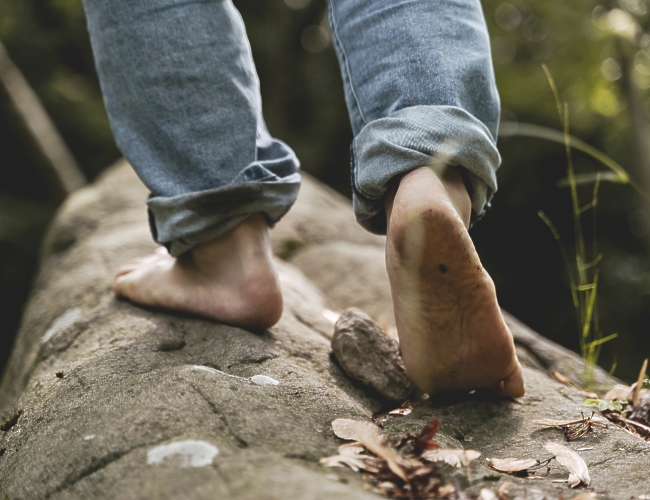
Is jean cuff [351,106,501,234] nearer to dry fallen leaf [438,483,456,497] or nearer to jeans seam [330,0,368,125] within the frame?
jeans seam [330,0,368,125]

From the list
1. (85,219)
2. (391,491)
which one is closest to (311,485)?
(391,491)

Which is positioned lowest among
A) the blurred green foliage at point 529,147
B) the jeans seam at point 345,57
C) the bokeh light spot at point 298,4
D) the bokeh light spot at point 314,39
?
the blurred green foliage at point 529,147

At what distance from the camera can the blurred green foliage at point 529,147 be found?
4.21 meters

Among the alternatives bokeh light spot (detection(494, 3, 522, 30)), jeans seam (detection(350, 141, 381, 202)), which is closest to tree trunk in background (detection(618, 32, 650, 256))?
bokeh light spot (detection(494, 3, 522, 30))

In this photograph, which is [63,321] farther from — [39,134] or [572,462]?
[39,134]

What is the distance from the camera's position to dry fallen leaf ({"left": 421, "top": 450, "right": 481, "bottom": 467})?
620 mm

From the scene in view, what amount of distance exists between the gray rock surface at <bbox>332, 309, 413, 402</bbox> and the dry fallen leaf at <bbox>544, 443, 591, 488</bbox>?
31cm

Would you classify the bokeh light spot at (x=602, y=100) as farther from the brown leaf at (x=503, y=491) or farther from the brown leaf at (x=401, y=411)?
the brown leaf at (x=503, y=491)

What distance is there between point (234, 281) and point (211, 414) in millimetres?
477

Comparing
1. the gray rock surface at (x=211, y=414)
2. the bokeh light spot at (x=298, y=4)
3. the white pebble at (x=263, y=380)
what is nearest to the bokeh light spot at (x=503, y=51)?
the bokeh light spot at (x=298, y=4)

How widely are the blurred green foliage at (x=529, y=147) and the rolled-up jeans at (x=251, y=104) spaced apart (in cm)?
313

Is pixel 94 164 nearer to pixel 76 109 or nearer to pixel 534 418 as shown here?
pixel 76 109

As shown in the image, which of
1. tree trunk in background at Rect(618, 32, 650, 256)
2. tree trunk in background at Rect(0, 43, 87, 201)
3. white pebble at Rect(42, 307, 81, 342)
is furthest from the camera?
tree trunk in background at Rect(0, 43, 87, 201)

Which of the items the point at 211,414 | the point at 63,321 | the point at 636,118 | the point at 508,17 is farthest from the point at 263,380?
the point at 508,17
